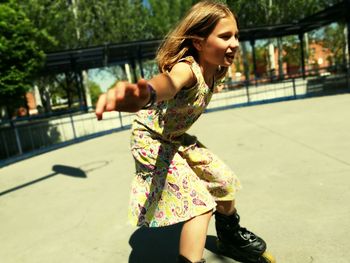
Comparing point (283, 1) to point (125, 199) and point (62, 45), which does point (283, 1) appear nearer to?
point (62, 45)

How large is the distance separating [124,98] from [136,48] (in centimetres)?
1449

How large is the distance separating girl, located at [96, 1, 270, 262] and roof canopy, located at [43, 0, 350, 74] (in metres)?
12.0

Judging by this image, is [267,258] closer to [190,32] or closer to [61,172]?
[190,32]

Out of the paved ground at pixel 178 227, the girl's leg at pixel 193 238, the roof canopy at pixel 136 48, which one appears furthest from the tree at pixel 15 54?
the girl's leg at pixel 193 238

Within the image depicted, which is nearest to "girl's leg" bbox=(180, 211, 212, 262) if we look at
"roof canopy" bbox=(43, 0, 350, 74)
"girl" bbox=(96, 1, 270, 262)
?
"girl" bbox=(96, 1, 270, 262)

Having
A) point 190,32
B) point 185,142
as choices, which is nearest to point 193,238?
point 185,142

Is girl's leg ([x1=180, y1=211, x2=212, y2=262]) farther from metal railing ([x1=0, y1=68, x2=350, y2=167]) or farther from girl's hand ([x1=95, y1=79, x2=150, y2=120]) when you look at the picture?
metal railing ([x1=0, y1=68, x2=350, y2=167])

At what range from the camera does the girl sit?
178cm

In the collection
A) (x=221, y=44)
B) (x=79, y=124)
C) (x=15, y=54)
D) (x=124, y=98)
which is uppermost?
(x=15, y=54)

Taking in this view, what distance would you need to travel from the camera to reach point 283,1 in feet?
88.7

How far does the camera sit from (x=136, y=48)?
49.5ft

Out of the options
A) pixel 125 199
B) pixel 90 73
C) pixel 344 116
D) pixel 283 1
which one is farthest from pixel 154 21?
pixel 125 199

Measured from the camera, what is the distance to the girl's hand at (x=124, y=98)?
1.10m

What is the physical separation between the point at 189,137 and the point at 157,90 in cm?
92
